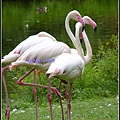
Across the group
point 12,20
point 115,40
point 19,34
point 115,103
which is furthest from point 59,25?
point 115,103

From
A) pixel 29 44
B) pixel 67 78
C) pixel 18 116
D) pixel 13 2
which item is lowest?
pixel 18 116

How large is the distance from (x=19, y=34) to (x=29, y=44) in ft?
44.1

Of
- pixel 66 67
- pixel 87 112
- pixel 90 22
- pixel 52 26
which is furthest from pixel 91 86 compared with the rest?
pixel 52 26

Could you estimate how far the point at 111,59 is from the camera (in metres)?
9.15

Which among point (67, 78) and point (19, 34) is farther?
point (19, 34)

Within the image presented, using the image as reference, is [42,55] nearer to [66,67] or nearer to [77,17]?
[66,67]

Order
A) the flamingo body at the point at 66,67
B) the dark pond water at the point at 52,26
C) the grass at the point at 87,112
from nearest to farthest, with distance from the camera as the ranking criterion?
1. the flamingo body at the point at 66,67
2. the grass at the point at 87,112
3. the dark pond water at the point at 52,26

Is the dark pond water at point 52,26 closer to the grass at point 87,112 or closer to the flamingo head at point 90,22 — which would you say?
the grass at point 87,112

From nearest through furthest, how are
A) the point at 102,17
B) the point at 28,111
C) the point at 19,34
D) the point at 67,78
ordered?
the point at 67,78 → the point at 28,111 → the point at 19,34 → the point at 102,17

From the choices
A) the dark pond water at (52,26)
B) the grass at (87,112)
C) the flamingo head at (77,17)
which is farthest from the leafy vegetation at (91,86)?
the flamingo head at (77,17)

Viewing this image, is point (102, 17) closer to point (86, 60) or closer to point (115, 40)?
point (115, 40)

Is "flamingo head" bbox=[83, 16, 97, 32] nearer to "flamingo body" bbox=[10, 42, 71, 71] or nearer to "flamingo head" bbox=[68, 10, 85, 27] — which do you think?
"flamingo head" bbox=[68, 10, 85, 27]

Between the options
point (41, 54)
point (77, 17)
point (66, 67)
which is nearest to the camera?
point (66, 67)


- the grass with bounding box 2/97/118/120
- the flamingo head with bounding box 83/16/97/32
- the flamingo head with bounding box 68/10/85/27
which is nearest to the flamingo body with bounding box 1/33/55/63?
the flamingo head with bounding box 68/10/85/27
